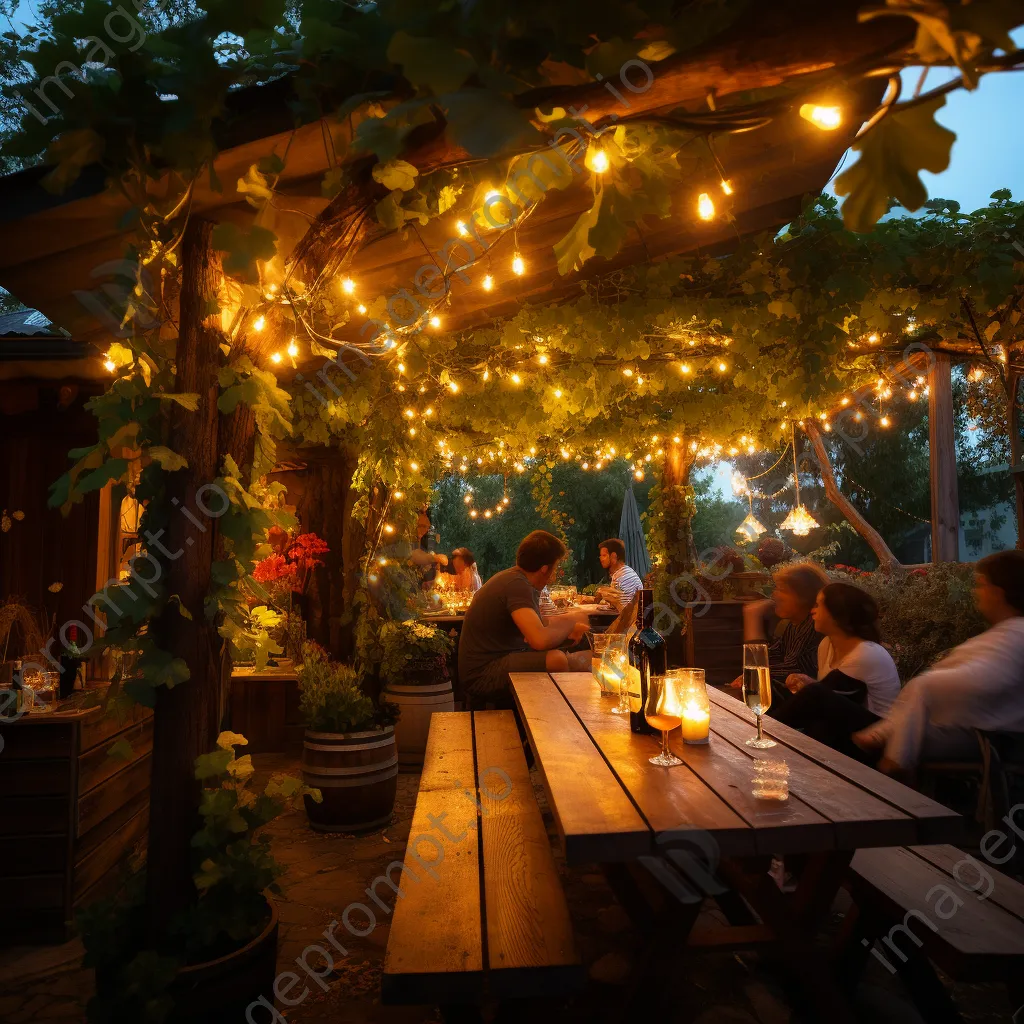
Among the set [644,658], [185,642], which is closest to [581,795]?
[644,658]

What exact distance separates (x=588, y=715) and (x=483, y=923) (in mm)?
1064

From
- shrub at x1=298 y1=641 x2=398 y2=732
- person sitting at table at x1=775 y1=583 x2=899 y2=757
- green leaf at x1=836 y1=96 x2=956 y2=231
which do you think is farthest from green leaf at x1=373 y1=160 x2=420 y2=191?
shrub at x1=298 y1=641 x2=398 y2=732

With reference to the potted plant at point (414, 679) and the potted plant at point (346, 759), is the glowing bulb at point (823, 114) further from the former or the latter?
the potted plant at point (414, 679)

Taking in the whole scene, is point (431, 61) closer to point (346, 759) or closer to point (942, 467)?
point (346, 759)

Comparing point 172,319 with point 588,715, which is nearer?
point 172,319

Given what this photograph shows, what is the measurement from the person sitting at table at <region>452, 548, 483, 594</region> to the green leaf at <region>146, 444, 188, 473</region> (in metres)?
7.61

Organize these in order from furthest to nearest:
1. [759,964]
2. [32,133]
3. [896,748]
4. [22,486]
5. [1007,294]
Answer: [22,486]
[1007,294]
[896,748]
[759,964]
[32,133]

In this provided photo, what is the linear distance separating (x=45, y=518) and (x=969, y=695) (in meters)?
4.82

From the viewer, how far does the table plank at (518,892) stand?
167 centimetres

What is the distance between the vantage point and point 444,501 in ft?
62.6

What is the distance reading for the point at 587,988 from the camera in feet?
8.18

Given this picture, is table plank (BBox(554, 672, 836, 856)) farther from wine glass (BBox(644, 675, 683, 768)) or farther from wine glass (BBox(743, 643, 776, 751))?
wine glass (BBox(743, 643, 776, 751))

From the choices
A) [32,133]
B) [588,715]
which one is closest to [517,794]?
[588,715]

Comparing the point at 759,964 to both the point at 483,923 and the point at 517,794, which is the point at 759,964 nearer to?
the point at 517,794
